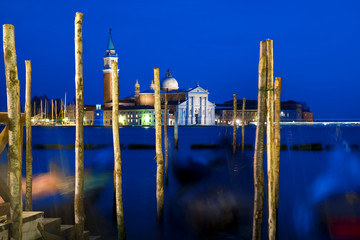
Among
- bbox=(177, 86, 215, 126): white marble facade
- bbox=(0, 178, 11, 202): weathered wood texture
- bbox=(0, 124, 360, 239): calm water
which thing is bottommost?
bbox=(0, 124, 360, 239): calm water

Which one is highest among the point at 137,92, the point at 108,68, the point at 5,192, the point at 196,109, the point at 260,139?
the point at 108,68

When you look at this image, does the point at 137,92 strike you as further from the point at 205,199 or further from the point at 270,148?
the point at 270,148

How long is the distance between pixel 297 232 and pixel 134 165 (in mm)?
13275

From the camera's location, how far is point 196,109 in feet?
316

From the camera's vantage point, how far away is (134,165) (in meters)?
21.8

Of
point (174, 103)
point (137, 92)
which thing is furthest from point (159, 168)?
point (137, 92)

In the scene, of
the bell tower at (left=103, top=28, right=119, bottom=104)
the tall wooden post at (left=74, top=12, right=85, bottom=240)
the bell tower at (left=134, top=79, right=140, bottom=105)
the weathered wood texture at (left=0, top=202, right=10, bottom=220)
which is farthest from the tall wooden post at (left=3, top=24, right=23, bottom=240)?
the bell tower at (left=134, top=79, right=140, bottom=105)

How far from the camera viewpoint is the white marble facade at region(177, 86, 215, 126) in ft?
311

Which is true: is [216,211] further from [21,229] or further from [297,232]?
[21,229]

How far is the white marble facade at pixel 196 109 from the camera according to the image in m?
94.8

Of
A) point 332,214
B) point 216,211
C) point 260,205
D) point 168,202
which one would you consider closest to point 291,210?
point 332,214

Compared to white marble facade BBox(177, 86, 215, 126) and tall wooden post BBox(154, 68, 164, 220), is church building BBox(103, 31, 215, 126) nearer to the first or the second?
white marble facade BBox(177, 86, 215, 126)

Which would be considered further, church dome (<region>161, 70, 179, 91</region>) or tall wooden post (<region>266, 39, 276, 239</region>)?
church dome (<region>161, 70, 179, 91</region>)

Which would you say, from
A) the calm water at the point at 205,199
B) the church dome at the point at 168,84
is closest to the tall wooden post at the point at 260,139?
the calm water at the point at 205,199
